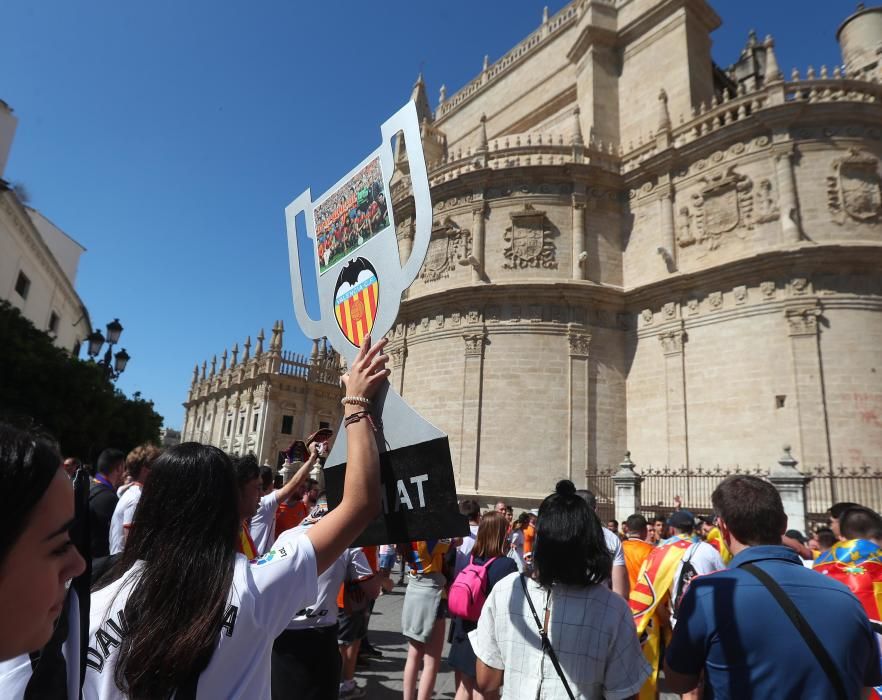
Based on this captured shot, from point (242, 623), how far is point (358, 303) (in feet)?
4.12

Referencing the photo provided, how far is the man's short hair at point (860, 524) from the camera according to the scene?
3.85m

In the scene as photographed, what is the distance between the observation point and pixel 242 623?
149 centimetres

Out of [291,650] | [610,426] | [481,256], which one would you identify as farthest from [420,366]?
[291,650]

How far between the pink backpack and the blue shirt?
2193 mm

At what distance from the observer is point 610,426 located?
17.8 meters

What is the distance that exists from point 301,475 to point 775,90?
18.8 metres

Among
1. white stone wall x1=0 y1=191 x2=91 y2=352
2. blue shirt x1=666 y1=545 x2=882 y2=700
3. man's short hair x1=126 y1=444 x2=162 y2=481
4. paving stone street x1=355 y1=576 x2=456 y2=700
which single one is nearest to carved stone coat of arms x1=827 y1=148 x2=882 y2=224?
paving stone street x1=355 y1=576 x2=456 y2=700

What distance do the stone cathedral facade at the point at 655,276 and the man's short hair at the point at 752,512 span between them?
46.1ft

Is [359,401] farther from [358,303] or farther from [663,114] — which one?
[663,114]

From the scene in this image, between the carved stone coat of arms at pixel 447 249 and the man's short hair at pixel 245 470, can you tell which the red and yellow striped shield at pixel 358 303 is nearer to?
the man's short hair at pixel 245 470

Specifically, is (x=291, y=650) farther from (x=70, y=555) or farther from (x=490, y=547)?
(x=70, y=555)

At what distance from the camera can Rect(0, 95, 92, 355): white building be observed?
2420 centimetres

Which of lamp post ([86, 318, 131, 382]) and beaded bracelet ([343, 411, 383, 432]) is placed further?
lamp post ([86, 318, 131, 382])

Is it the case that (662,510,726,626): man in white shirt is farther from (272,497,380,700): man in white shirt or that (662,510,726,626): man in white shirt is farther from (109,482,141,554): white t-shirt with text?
(109,482,141,554): white t-shirt with text
